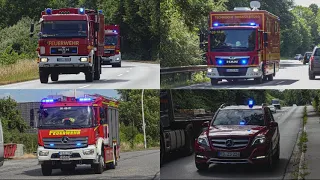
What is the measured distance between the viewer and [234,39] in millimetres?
18781

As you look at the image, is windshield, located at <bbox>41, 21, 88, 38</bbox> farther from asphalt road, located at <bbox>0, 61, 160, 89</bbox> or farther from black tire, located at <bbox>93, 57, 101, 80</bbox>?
asphalt road, located at <bbox>0, 61, 160, 89</bbox>

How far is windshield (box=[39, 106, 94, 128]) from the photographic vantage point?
57.4 ft

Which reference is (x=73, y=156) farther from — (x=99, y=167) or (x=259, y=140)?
(x=259, y=140)

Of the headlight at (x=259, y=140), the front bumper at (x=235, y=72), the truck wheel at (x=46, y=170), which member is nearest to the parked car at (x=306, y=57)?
the front bumper at (x=235, y=72)

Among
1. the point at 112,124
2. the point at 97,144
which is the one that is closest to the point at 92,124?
the point at 97,144

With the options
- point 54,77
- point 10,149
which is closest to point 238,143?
point 54,77

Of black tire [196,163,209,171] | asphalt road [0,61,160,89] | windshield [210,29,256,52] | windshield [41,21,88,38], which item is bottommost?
black tire [196,163,209,171]

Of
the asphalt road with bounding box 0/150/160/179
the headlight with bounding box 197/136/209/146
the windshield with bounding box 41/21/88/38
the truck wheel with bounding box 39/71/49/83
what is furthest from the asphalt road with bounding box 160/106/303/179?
the windshield with bounding box 41/21/88/38

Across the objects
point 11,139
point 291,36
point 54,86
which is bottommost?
point 11,139

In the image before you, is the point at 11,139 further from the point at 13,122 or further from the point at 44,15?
the point at 44,15

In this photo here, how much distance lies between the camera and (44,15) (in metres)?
21.0

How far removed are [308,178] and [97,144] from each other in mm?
6092

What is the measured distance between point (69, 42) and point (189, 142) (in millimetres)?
5233

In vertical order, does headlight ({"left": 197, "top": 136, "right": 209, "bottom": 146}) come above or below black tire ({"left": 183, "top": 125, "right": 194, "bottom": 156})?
above
